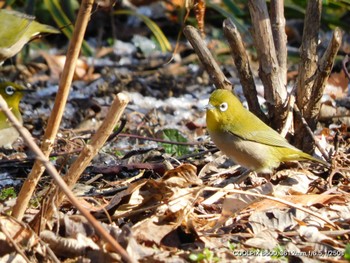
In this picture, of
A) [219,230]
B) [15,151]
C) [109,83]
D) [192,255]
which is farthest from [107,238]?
[109,83]

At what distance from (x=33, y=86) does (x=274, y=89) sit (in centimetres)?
360

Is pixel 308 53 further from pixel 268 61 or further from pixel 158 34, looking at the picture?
pixel 158 34

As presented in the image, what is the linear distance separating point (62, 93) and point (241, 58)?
1.93m

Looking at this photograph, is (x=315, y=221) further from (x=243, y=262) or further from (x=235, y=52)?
(x=235, y=52)

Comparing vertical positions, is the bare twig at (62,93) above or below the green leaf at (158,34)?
above

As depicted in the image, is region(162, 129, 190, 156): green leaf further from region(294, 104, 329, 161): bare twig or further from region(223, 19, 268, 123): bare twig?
region(294, 104, 329, 161): bare twig

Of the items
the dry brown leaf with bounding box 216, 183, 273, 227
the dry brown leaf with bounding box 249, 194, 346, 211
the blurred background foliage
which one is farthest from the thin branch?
the blurred background foliage

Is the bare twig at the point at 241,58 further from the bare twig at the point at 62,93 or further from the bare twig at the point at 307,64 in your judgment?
the bare twig at the point at 62,93

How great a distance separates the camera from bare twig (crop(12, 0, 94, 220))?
3178 millimetres

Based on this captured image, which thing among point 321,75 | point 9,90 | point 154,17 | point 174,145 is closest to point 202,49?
A: point 321,75

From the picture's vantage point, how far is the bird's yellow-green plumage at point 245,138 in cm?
488

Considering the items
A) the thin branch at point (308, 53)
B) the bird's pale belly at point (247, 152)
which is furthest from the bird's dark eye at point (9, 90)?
the thin branch at point (308, 53)

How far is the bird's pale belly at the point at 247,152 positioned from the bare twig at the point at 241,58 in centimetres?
34

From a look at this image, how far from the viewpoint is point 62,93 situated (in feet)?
10.7
